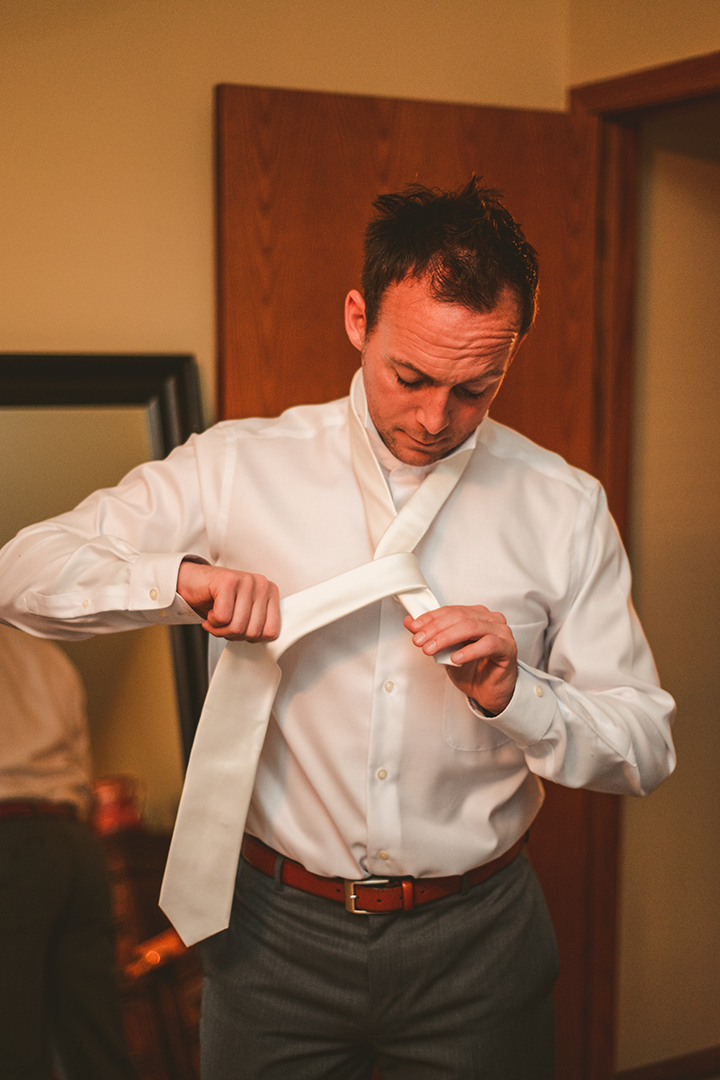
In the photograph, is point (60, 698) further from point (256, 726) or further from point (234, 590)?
point (234, 590)

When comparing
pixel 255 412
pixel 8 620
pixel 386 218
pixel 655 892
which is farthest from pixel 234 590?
pixel 655 892

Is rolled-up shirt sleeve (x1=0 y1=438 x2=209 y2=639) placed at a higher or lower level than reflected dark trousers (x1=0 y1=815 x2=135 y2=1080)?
higher

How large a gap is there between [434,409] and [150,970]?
4.71 feet

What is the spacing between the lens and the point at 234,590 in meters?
1.15

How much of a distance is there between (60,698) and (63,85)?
125cm

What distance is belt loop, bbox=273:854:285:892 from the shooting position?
1427 mm

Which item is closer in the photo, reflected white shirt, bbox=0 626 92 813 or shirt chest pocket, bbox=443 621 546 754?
shirt chest pocket, bbox=443 621 546 754

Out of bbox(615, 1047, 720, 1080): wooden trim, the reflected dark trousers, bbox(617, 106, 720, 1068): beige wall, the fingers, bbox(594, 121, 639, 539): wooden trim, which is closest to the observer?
the fingers

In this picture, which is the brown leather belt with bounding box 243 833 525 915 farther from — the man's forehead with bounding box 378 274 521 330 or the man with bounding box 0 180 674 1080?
the man's forehead with bounding box 378 274 521 330

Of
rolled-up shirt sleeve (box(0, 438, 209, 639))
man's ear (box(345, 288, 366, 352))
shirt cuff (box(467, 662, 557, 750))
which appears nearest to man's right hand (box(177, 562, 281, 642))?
rolled-up shirt sleeve (box(0, 438, 209, 639))

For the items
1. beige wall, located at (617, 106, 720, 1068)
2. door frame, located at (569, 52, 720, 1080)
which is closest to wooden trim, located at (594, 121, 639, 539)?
door frame, located at (569, 52, 720, 1080)

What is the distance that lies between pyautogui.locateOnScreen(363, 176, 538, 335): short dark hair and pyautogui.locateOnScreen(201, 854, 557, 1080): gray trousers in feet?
2.93

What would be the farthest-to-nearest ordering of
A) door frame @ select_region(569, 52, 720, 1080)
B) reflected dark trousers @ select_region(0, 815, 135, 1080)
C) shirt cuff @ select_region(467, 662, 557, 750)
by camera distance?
door frame @ select_region(569, 52, 720, 1080) → reflected dark trousers @ select_region(0, 815, 135, 1080) → shirt cuff @ select_region(467, 662, 557, 750)

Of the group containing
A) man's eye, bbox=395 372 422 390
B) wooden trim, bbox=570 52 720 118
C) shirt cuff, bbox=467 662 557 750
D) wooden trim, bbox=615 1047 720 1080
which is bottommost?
wooden trim, bbox=615 1047 720 1080
